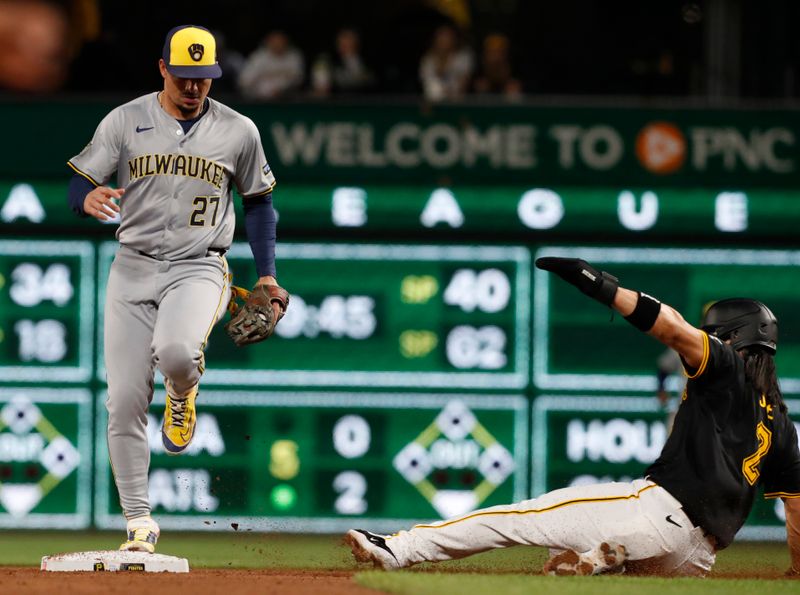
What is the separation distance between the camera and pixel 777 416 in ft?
21.9

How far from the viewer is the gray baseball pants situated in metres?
6.55

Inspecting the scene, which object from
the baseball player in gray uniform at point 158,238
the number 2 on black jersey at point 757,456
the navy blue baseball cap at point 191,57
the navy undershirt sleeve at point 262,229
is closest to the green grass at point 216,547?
the baseball player in gray uniform at point 158,238

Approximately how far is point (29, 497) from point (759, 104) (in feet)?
17.1

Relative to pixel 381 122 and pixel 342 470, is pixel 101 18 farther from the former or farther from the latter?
pixel 342 470

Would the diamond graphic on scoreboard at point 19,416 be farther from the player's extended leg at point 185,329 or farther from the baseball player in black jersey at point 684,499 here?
the baseball player in black jersey at point 684,499

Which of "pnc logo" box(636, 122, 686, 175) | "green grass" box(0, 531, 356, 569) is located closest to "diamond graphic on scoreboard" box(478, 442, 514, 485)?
"green grass" box(0, 531, 356, 569)

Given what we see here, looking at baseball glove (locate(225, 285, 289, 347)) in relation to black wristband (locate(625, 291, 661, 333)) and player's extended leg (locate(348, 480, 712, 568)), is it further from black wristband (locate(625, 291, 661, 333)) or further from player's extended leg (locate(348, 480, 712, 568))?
black wristband (locate(625, 291, 661, 333))

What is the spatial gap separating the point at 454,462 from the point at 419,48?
3.19 meters

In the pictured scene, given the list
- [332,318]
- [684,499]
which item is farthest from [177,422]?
[332,318]

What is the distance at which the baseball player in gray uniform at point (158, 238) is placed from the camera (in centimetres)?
657

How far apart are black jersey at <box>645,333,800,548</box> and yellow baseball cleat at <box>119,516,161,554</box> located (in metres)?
2.08

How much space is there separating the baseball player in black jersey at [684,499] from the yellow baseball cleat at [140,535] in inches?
32.7

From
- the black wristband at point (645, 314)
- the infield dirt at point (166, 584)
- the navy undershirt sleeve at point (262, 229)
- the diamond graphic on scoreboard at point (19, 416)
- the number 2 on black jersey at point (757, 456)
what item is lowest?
the infield dirt at point (166, 584)

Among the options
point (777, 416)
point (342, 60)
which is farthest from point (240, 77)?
point (777, 416)
